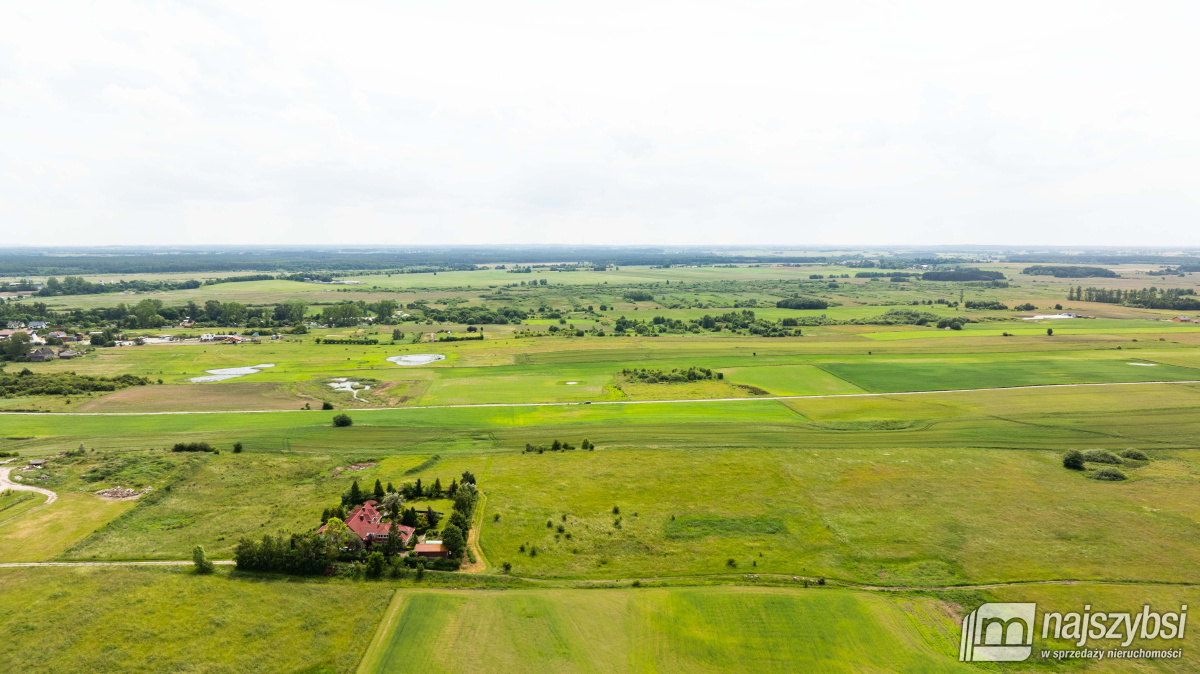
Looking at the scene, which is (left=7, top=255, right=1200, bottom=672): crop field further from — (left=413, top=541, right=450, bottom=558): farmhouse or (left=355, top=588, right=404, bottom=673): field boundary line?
(left=413, top=541, right=450, bottom=558): farmhouse

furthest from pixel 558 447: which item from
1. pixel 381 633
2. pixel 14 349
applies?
pixel 14 349

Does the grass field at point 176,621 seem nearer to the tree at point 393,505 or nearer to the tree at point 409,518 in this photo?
the tree at point 409,518

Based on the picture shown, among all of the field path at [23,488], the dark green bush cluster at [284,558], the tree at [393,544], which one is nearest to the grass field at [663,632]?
the tree at [393,544]

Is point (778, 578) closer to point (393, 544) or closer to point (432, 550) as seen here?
point (432, 550)

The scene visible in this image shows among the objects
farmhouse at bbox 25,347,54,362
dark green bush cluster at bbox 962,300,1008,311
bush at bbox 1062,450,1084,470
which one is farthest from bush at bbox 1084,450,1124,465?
farmhouse at bbox 25,347,54,362

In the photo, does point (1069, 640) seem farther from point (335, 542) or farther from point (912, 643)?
point (335, 542)

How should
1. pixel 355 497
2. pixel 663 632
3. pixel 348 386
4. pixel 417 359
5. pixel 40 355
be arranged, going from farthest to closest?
pixel 417 359 < pixel 40 355 < pixel 348 386 < pixel 355 497 < pixel 663 632

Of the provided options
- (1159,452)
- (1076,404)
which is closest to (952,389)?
(1076,404)
